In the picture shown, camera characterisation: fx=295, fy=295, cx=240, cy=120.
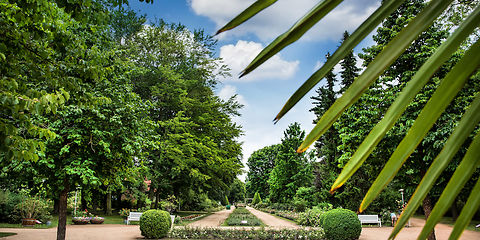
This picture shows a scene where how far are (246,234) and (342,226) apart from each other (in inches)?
175

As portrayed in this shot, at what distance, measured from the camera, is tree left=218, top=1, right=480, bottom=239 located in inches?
16.1

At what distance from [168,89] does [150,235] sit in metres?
12.4

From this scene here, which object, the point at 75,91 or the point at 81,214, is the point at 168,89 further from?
the point at 75,91

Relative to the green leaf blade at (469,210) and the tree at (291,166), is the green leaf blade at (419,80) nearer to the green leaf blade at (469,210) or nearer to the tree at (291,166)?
the green leaf blade at (469,210)

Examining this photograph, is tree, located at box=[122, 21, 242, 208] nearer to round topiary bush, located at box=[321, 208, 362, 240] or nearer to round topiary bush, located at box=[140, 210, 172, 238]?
round topiary bush, located at box=[140, 210, 172, 238]

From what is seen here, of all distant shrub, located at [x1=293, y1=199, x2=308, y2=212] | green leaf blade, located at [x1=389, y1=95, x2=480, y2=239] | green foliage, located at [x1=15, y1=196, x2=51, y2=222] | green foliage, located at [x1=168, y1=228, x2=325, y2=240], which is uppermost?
green foliage, located at [x1=15, y1=196, x2=51, y2=222]

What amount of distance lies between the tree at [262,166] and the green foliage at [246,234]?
52594 millimetres

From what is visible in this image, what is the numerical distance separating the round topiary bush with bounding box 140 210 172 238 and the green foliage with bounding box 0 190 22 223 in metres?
10.4

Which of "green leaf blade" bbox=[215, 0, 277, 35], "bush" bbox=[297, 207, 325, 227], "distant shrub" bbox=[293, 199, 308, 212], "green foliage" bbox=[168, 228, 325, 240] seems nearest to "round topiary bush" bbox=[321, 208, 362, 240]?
"green foliage" bbox=[168, 228, 325, 240]

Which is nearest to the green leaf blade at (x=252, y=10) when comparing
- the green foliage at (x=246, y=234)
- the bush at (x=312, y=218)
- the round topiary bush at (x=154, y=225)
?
the green foliage at (x=246, y=234)

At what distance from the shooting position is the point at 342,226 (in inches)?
522

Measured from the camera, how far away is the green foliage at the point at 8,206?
59.3 feet

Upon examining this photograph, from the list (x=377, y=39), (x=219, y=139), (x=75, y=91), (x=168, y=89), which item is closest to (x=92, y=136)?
(x=75, y=91)

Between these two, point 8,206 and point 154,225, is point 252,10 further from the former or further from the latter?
point 8,206
